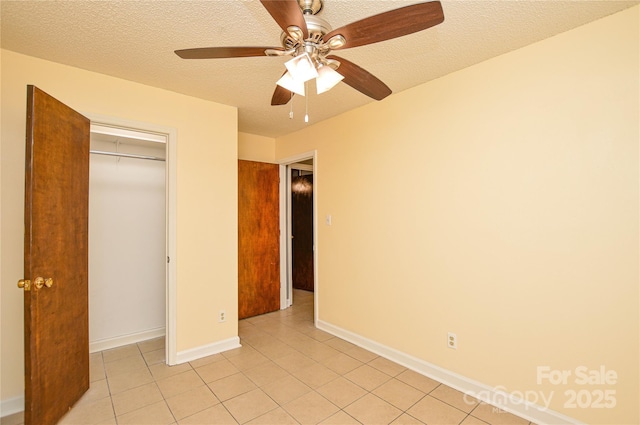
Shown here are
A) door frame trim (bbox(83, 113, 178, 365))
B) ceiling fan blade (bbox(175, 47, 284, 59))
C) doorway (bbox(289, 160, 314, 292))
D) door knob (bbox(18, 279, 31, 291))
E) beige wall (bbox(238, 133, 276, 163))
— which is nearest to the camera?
ceiling fan blade (bbox(175, 47, 284, 59))

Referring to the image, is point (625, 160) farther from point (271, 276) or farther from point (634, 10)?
point (271, 276)

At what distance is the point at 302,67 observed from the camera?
1416mm

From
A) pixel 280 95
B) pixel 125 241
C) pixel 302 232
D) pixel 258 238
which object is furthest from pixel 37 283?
pixel 302 232

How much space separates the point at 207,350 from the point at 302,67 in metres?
2.68

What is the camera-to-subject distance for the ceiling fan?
114 centimetres

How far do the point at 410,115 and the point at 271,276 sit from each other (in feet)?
9.04

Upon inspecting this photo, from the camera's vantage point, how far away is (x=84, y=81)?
2.31m

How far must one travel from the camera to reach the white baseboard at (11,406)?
1.98m

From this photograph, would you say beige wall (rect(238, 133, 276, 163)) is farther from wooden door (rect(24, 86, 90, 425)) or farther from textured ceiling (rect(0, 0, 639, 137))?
wooden door (rect(24, 86, 90, 425))

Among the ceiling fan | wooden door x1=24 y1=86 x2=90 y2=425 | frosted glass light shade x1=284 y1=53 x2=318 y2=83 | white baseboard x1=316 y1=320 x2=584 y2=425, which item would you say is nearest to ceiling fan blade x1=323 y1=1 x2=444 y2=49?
the ceiling fan

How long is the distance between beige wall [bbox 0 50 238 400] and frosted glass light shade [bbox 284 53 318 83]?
1.77 meters

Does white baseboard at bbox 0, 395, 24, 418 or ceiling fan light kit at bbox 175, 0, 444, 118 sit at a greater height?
ceiling fan light kit at bbox 175, 0, 444, 118

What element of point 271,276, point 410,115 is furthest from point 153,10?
point 271,276

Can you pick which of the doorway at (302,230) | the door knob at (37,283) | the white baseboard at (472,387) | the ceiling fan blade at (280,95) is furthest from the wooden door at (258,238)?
the door knob at (37,283)
